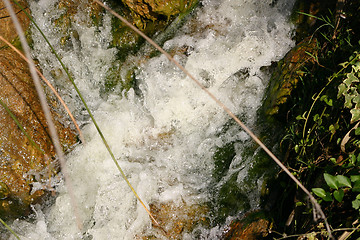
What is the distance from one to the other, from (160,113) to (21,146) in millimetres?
1114

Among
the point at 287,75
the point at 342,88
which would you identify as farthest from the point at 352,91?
the point at 287,75

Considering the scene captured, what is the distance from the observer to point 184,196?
7.91 ft

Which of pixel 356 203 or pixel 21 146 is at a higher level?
pixel 21 146

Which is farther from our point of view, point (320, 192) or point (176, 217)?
point (176, 217)

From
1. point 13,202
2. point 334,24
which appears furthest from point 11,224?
point 334,24

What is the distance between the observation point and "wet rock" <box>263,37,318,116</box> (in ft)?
7.49

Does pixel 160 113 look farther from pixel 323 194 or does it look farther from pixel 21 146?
pixel 323 194

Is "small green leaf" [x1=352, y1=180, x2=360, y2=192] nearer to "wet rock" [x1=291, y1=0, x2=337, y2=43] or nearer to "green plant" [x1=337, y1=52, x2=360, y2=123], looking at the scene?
"green plant" [x1=337, y1=52, x2=360, y2=123]

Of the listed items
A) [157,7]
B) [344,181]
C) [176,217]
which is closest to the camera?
[344,181]

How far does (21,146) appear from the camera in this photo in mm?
2449

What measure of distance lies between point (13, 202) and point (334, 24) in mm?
2575

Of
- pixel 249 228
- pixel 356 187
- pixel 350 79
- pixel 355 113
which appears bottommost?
pixel 249 228

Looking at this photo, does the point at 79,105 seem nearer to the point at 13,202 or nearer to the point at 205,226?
the point at 13,202

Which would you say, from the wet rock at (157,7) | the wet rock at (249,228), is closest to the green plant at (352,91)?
the wet rock at (249,228)
